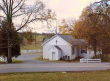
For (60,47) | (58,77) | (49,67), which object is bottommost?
(49,67)

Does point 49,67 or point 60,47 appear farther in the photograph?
point 60,47

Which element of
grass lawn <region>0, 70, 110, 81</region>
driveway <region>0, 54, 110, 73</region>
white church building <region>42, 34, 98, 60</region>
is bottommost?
driveway <region>0, 54, 110, 73</region>

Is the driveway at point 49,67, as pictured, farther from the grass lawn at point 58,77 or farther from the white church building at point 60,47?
the white church building at point 60,47

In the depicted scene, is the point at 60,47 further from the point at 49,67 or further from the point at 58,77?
the point at 58,77

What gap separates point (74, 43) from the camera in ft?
100

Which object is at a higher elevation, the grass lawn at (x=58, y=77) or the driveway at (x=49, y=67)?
the grass lawn at (x=58, y=77)

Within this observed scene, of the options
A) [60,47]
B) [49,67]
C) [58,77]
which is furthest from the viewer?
[60,47]

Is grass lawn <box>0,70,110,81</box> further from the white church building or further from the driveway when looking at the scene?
the white church building

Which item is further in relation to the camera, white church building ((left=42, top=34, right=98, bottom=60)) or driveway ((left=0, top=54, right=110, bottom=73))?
white church building ((left=42, top=34, right=98, bottom=60))

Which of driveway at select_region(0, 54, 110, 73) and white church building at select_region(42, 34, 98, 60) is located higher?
white church building at select_region(42, 34, 98, 60)

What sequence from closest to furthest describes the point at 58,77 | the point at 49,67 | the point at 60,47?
1. the point at 58,77
2. the point at 49,67
3. the point at 60,47

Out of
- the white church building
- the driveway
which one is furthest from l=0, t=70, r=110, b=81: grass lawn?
the white church building

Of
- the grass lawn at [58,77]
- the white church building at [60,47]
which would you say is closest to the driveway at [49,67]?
the grass lawn at [58,77]

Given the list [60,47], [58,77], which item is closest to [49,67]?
[58,77]
